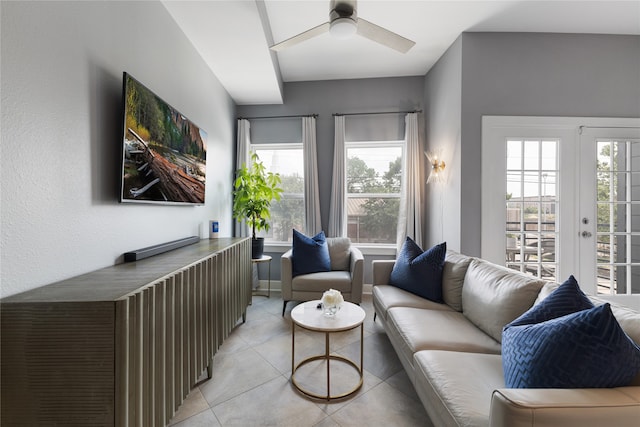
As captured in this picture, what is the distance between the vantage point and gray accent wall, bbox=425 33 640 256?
9.24 feet

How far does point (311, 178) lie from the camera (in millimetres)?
3836

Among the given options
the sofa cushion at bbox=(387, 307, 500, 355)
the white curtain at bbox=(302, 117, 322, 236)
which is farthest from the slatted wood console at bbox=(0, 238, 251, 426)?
the white curtain at bbox=(302, 117, 322, 236)

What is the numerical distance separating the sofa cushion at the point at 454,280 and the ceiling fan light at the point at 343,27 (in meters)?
1.97

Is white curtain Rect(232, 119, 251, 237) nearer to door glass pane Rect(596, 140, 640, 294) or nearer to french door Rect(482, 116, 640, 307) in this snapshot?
french door Rect(482, 116, 640, 307)

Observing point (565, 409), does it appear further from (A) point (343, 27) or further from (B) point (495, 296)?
(A) point (343, 27)

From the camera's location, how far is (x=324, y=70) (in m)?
3.62

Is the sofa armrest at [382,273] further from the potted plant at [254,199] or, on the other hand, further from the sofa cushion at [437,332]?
the potted plant at [254,199]

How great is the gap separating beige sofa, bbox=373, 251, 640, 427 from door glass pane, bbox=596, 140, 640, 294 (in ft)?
6.12

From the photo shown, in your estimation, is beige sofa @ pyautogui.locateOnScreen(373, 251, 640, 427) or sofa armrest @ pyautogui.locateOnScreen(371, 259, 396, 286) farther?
sofa armrest @ pyautogui.locateOnScreen(371, 259, 396, 286)

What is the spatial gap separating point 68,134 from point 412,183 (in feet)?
11.4

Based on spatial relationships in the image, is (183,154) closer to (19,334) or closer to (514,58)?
(19,334)

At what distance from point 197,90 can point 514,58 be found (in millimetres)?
3330

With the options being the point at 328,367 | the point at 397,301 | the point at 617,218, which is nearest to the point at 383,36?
the point at 397,301

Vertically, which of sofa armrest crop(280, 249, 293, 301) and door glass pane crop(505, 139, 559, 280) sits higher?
door glass pane crop(505, 139, 559, 280)
